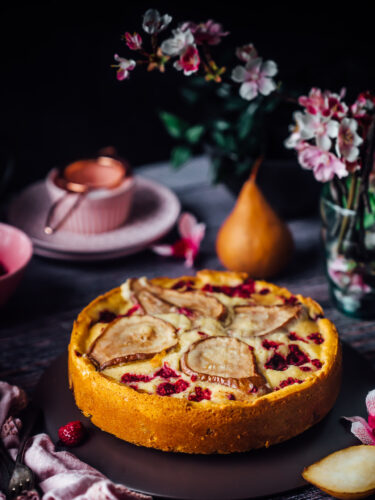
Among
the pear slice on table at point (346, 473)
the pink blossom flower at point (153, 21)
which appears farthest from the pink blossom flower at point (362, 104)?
the pear slice on table at point (346, 473)

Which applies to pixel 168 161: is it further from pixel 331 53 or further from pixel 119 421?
pixel 119 421

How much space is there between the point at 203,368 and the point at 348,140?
2.47ft

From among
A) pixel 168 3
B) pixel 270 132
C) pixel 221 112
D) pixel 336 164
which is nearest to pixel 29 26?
pixel 168 3

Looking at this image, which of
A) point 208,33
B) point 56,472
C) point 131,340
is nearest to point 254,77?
point 208,33

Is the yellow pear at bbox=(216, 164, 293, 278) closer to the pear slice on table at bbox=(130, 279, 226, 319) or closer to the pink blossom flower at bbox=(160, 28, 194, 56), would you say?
the pear slice on table at bbox=(130, 279, 226, 319)

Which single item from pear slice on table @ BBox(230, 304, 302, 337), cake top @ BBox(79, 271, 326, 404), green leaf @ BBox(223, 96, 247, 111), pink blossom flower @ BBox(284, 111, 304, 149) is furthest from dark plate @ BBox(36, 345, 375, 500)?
green leaf @ BBox(223, 96, 247, 111)

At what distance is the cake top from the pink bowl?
39cm

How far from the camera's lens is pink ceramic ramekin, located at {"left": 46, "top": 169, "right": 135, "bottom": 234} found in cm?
238

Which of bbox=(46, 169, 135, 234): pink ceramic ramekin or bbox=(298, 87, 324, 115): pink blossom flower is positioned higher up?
bbox=(298, 87, 324, 115): pink blossom flower

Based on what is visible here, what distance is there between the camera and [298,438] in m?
1.49

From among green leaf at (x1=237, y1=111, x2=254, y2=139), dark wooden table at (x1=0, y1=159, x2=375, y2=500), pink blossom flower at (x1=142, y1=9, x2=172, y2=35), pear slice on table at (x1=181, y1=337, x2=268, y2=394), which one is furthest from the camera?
green leaf at (x1=237, y1=111, x2=254, y2=139)

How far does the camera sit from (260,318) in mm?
1708

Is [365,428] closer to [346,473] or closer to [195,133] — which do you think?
[346,473]

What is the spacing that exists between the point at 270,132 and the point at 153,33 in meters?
1.10
